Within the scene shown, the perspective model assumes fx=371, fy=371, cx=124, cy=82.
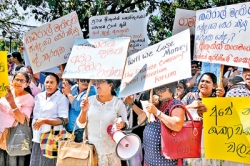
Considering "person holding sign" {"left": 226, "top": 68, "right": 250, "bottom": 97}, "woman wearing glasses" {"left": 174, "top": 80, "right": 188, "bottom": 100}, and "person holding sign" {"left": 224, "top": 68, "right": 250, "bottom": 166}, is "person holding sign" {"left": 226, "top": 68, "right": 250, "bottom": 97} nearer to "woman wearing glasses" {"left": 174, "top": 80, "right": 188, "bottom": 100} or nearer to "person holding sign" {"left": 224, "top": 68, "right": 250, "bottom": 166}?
"person holding sign" {"left": 224, "top": 68, "right": 250, "bottom": 166}

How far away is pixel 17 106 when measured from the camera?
4406 millimetres

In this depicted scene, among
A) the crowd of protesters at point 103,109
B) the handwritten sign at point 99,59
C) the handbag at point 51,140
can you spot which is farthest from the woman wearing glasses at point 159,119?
the handbag at point 51,140

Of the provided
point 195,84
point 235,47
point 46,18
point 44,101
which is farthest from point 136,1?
point 235,47

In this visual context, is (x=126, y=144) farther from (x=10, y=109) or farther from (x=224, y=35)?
(x=10, y=109)

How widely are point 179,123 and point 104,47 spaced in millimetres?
1227

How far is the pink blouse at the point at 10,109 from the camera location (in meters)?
4.42

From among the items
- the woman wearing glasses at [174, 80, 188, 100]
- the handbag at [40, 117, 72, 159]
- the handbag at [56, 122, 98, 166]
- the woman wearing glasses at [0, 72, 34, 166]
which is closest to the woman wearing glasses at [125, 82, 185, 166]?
the handbag at [56, 122, 98, 166]

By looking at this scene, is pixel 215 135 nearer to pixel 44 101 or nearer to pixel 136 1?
pixel 44 101

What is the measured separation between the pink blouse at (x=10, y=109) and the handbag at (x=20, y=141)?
0.12m

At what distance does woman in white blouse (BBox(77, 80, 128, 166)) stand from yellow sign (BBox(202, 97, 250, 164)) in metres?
0.84

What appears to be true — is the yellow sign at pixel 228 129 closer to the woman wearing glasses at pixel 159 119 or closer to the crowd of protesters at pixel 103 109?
the crowd of protesters at pixel 103 109

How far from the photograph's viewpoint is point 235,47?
10.8 ft

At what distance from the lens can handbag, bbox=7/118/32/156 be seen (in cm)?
450

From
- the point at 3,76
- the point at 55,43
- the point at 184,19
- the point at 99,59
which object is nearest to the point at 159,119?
the point at 99,59
